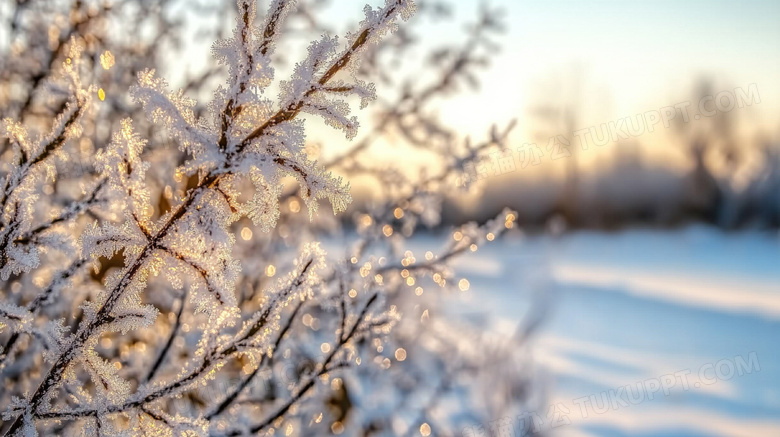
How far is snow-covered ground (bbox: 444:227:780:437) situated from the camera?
980cm

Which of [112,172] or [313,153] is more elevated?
[313,153]

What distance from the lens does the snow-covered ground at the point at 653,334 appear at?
9797 mm

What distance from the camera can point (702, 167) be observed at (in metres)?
37.8

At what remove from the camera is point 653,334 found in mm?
17703

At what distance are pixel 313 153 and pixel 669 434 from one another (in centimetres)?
909

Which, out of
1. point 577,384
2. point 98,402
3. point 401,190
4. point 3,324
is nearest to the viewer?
point 98,402

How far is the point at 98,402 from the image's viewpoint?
1134mm

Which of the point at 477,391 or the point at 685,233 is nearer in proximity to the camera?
the point at 477,391

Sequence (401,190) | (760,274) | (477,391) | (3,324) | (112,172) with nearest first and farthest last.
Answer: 1. (112,172)
2. (3,324)
3. (401,190)
4. (477,391)
5. (760,274)

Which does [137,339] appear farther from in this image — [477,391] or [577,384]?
[577,384]

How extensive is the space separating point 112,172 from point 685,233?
43.0 m

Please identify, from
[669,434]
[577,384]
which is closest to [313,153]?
[669,434]

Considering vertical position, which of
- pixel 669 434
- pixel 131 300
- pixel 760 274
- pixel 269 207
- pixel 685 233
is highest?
pixel 685 233

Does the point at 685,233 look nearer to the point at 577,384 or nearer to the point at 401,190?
the point at 577,384
